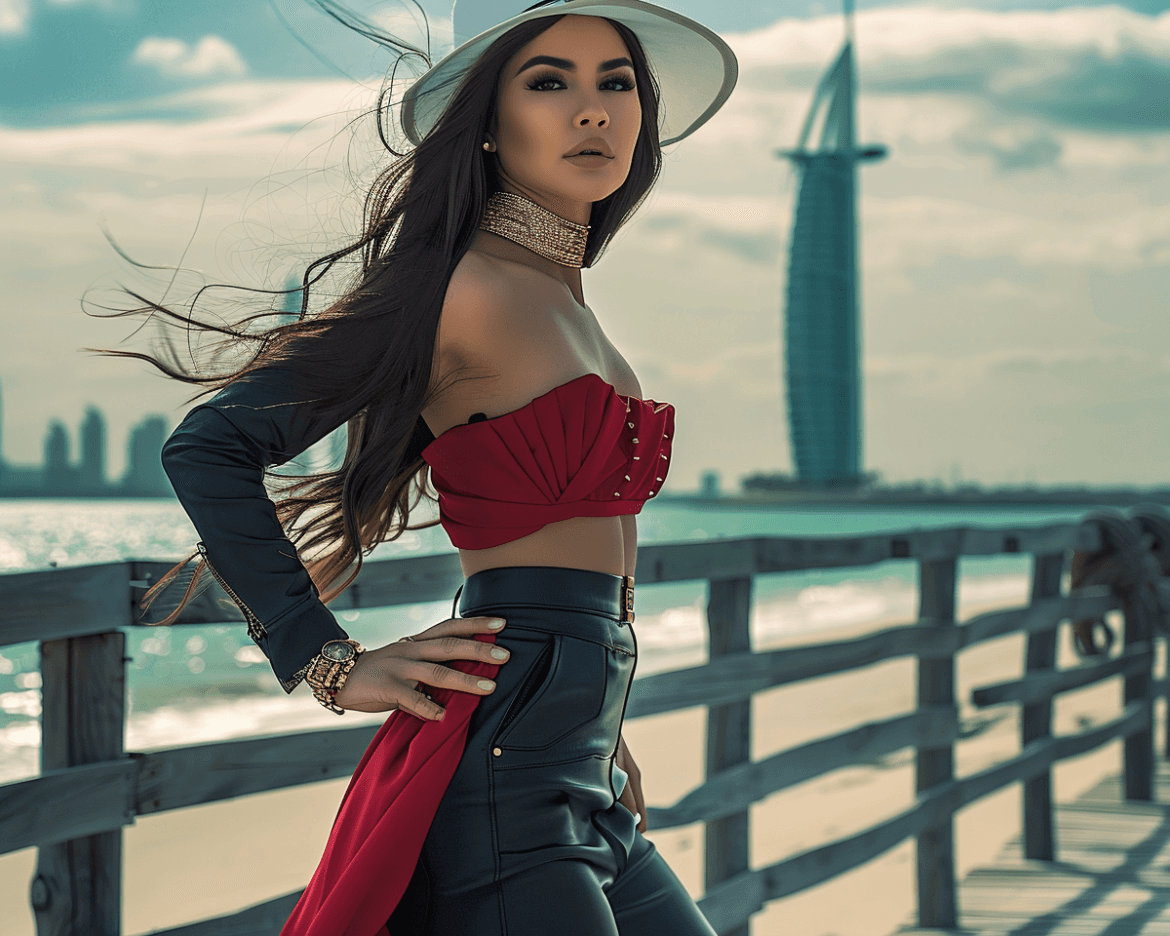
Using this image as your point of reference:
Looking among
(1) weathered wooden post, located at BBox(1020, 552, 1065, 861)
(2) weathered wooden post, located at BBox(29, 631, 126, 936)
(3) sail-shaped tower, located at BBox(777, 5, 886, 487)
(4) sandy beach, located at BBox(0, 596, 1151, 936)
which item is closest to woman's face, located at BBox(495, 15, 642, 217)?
(2) weathered wooden post, located at BBox(29, 631, 126, 936)

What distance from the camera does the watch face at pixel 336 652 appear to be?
1.29 metres

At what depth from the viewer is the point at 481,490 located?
138 centimetres

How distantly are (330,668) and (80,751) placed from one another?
0.70 meters

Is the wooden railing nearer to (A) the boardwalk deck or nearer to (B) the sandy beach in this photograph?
(A) the boardwalk deck

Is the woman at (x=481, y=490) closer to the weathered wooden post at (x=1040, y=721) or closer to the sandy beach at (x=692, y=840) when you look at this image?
the sandy beach at (x=692, y=840)

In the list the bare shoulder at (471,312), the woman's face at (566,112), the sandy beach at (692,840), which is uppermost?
the woman's face at (566,112)

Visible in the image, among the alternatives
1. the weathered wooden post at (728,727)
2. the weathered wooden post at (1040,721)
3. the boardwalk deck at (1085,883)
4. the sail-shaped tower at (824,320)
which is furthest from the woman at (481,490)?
the sail-shaped tower at (824,320)

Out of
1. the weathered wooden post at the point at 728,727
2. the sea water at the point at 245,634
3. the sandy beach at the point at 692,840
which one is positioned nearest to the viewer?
the weathered wooden post at the point at 728,727

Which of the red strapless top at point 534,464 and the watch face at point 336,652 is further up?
the red strapless top at point 534,464

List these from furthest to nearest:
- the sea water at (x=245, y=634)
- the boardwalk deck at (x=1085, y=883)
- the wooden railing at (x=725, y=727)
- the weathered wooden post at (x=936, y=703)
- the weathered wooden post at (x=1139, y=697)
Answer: the sea water at (x=245, y=634)
the weathered wooden post at (x=1139, y=697)
the weathered wooden post at (x=936, y=703)
the boardwalk deck at (x=1085, y=883)
the wooden railing at (x=725, y=727)

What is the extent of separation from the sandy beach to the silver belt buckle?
2781mm

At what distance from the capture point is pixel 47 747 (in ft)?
5.66

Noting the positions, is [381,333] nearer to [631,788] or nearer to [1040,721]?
[631,788]

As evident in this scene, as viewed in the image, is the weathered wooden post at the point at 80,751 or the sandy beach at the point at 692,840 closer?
the weathered wooden post at the point at 80,751
